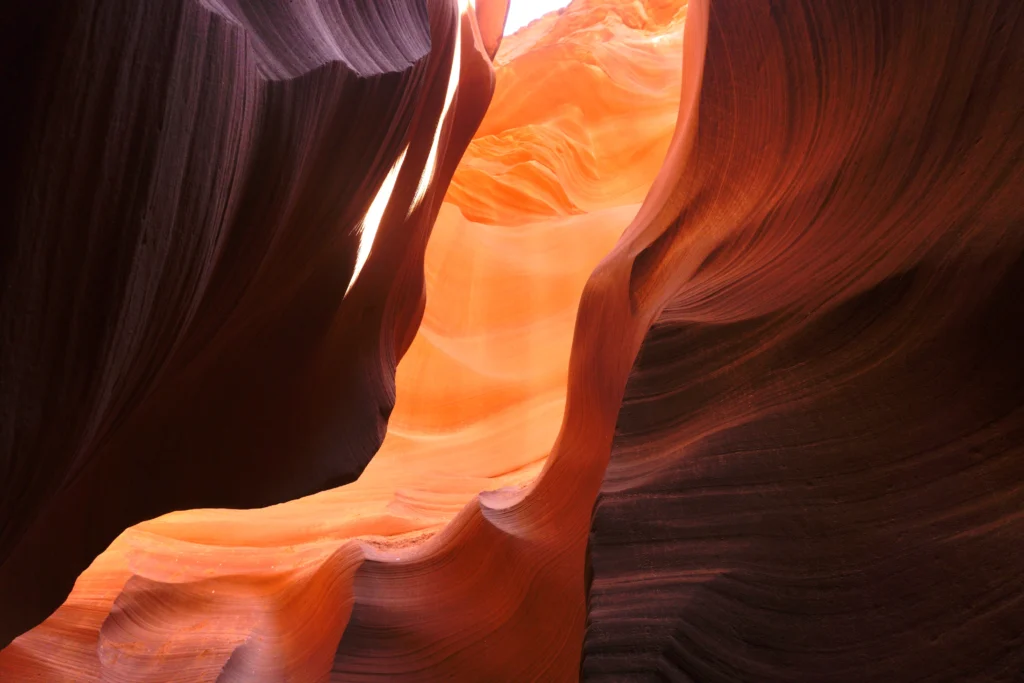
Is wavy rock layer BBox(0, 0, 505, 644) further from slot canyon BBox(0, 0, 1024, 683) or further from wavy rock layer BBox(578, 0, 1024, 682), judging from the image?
wavy rock layer BBox(578, 0, 1024, 682)

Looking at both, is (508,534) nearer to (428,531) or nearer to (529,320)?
(428,531)

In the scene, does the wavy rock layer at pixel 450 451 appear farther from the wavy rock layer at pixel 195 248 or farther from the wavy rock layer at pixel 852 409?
the wavy rock layer at pixel 852 409

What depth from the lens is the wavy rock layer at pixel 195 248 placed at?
108 cm

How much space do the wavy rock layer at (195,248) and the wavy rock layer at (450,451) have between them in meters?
0.71

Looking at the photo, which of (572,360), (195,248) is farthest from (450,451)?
(195,248)

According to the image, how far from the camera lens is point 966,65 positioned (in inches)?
→ 58.2

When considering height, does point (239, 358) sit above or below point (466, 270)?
below

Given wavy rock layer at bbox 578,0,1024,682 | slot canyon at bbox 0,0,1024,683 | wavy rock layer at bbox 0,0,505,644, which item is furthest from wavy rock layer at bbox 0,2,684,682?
wavy rock layer at bbox 578,0,1024,682

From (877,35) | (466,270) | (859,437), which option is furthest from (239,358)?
(466,270)

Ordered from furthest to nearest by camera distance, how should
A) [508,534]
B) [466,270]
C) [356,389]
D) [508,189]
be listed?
[508,189], [466,270], [356,389], [508,534]

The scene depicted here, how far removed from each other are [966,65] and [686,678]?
4.30 feet

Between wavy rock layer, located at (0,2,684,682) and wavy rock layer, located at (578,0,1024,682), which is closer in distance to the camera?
wavy rock layer, located at (578,0,1024,682)

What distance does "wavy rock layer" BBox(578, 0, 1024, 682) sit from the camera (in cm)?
117

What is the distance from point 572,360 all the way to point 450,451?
7.17ft
